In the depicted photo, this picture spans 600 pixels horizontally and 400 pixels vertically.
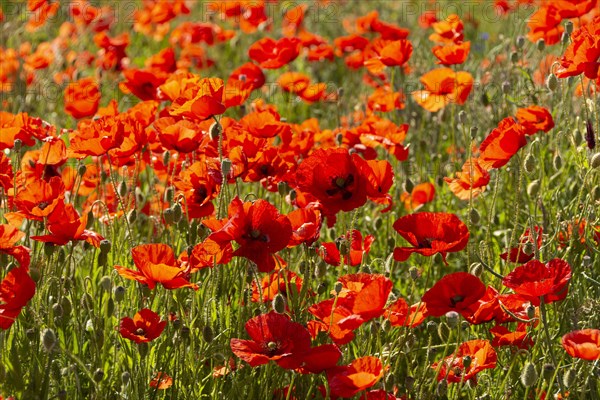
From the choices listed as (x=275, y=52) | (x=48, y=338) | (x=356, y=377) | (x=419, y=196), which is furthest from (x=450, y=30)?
(x=48, y=338)

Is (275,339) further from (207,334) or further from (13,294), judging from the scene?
(13,294)

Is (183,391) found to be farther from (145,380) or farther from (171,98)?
(171,98)

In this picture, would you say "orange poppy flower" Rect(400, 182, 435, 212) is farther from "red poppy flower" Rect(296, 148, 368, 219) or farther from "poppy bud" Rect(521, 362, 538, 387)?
"poppy bud" Rect(521, 362, 538, 387)

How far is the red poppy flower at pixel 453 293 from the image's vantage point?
231cm

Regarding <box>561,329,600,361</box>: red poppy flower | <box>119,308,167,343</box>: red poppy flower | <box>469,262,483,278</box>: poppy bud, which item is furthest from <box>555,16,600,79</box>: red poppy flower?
<box>119,308,167,343</box>: red poppy flower

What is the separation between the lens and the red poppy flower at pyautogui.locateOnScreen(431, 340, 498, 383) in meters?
2.31

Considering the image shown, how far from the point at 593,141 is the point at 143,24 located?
3796 mm

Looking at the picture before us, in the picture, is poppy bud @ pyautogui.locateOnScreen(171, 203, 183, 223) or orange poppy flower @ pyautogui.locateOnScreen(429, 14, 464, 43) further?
orange poppy flower @ pyautogui.locateOnScreen(429, 14, 464, 43)

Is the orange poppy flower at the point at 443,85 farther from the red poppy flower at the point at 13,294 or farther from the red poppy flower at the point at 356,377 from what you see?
the red poppy flower at the point at 13,294

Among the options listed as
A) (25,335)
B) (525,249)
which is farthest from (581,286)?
(25,335)

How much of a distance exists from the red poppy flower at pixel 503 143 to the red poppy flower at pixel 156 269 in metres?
0.91

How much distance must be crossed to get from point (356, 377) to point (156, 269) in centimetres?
55

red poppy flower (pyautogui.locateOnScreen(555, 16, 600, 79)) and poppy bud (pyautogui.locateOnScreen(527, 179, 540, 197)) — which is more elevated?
red poppy flower (pyautogui.locateOnScreen(555, 16, 600, 79))

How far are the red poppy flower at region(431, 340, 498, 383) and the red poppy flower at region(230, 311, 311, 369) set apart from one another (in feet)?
1.11
